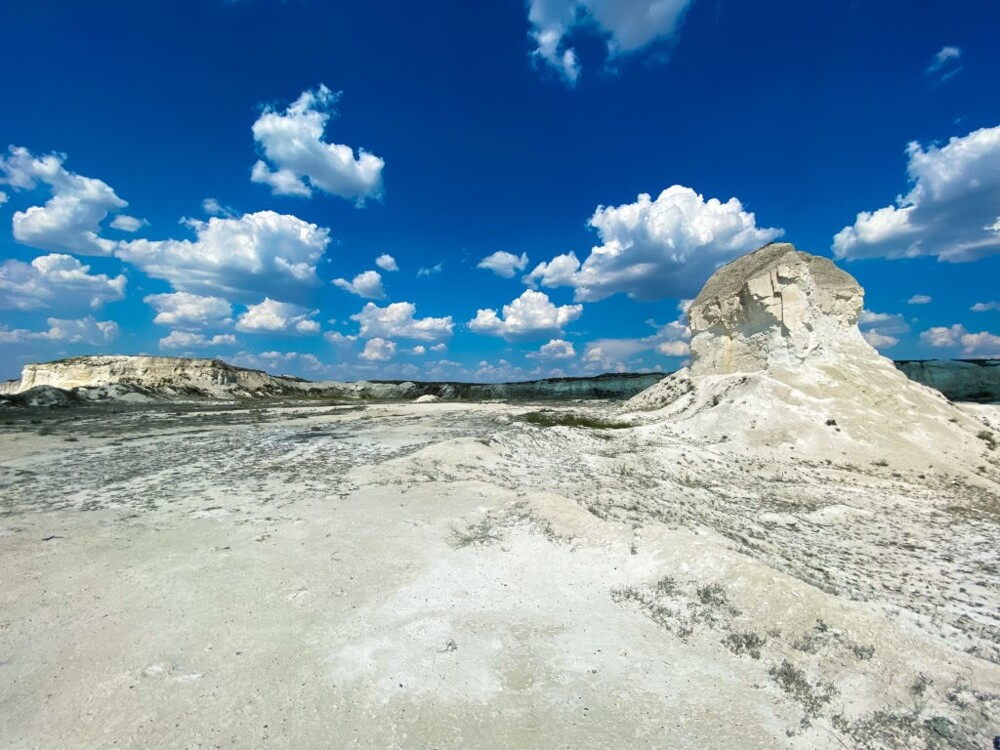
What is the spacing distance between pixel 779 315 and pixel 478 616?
83.6 ft

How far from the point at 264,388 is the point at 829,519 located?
81604 mm

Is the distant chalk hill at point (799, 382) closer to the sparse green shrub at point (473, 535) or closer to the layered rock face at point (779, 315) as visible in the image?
the layered rock face at point (779, 315)

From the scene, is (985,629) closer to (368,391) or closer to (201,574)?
(201,574)

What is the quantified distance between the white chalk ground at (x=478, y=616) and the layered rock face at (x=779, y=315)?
1396 centimetres

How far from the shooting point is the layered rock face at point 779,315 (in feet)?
84.4

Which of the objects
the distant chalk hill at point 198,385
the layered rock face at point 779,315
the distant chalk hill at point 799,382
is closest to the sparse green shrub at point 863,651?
the distant chalk hill at point 799,382

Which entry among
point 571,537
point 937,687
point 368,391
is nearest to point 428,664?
point 571,537

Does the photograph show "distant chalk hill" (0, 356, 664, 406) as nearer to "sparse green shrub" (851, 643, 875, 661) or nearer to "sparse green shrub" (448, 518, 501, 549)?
"sparse green shrub" (448, 518, 501, 549)

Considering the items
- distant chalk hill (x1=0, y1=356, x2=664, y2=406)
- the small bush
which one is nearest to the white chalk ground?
the small bush

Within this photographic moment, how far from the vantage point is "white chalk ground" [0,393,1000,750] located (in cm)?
449

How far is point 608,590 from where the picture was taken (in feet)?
23.5

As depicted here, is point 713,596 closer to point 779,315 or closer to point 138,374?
point 779,315

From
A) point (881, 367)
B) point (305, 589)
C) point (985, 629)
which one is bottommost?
point (985, 629)

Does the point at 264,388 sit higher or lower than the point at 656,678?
higher
